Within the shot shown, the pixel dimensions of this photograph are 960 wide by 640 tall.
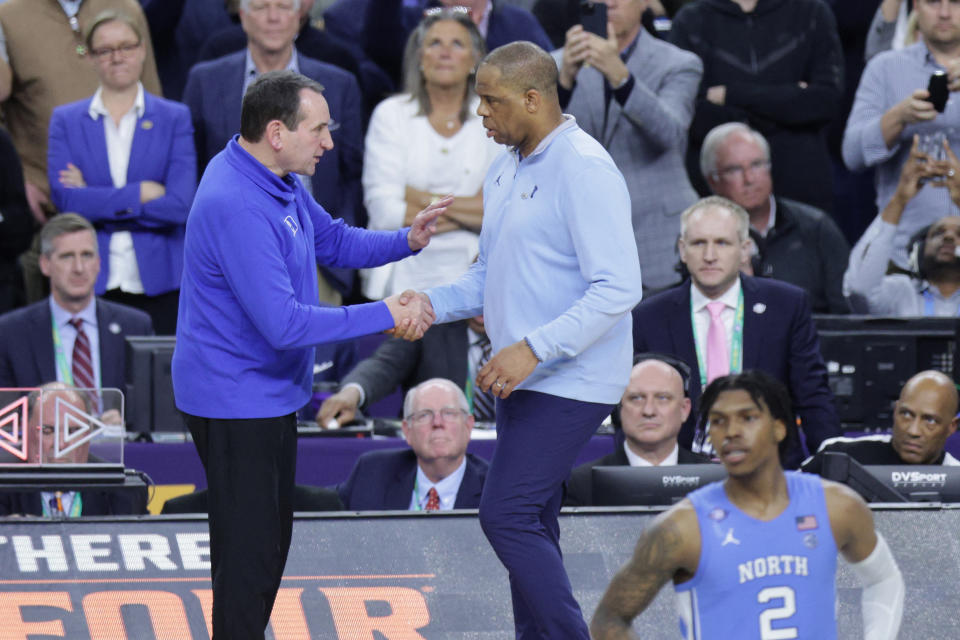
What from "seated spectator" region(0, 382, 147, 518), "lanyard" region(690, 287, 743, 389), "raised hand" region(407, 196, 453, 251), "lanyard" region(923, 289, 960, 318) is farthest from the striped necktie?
"lanyard" region(923, 289, 960, 318)

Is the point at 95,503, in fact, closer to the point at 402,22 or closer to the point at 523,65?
the point at 523,65

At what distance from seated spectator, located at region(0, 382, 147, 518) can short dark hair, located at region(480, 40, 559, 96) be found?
1.90m

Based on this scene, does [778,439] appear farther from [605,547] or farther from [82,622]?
[82,622]

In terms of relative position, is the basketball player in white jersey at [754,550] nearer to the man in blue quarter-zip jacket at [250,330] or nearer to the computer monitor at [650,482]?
the man in blue quarter-zip jacket at [250,330]

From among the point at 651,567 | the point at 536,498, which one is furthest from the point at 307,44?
the point at 651,567

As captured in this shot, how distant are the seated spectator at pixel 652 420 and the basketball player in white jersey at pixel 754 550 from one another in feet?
7.48

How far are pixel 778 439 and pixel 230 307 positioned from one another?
1513 mm

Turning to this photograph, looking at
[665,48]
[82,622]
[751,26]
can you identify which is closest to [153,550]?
[82,622]

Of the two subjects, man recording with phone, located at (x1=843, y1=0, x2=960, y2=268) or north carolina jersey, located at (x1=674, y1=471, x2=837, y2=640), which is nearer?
north carolina jersey, located at (x1=674, y1=471, x2=837, y2=640)

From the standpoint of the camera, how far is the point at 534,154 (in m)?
4.55

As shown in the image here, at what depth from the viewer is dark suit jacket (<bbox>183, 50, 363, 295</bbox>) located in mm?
8094

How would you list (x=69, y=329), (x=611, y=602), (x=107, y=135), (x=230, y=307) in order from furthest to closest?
(x=107, y=135)
(x=69, y=329)
(x=230, y=307)
(x=611, y=602)

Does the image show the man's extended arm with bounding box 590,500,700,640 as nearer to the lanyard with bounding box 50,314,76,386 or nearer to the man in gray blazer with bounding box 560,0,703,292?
the lanyard with bounding box 50,314,76,386

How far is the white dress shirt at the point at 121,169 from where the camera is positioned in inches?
311
